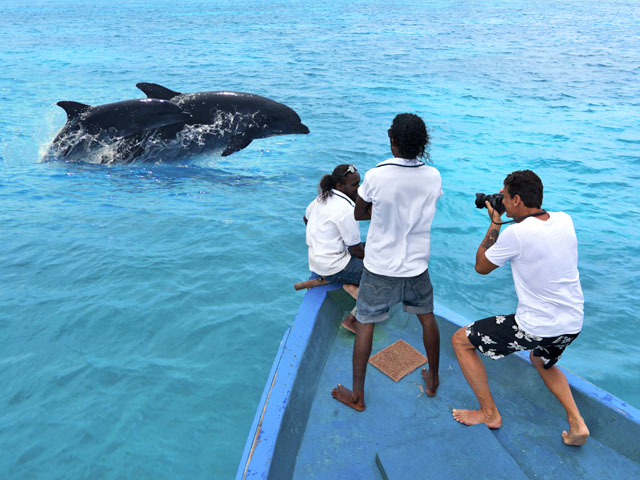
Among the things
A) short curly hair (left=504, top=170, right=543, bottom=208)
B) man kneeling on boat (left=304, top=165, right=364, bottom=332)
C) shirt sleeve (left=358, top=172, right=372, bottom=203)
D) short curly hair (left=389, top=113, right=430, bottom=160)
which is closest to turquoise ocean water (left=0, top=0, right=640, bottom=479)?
man kneeling on boat (left=304, top=165, right=364, bottom=332)

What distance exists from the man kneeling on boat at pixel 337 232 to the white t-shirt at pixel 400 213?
55cm

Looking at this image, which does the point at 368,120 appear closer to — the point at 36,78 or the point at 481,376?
the point at 481,376

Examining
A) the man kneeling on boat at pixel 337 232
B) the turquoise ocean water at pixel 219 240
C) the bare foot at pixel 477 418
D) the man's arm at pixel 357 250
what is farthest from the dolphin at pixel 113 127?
the bare foot at pixel 477 418

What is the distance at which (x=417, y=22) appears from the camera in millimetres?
44188

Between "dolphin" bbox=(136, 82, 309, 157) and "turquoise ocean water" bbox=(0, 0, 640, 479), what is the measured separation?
0.66 m

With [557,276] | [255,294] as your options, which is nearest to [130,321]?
[255,294]

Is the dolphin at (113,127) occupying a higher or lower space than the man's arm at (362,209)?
lower

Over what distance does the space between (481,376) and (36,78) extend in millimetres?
25656

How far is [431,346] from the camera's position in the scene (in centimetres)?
372

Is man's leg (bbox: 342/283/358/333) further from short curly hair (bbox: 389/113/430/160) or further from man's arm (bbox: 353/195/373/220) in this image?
short curly hair (bbox: 389/113/430/160)

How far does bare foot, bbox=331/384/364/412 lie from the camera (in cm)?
375

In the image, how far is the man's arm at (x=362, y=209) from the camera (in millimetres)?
3402

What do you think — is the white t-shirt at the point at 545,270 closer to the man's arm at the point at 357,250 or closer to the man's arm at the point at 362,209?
the man's arm at the point at 362,209

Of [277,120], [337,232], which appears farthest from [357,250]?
[277,120]
